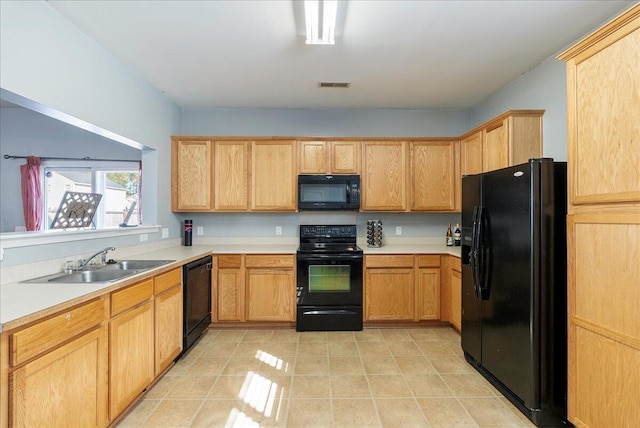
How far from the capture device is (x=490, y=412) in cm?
210

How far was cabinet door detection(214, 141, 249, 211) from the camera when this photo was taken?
A: 387cm

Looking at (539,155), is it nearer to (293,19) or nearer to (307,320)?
Result: (293,19)

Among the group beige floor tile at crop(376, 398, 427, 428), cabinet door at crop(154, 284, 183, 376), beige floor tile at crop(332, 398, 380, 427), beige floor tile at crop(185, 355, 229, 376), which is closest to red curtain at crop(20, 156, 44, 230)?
cabinet door at crop(154, 284, 183, 376)

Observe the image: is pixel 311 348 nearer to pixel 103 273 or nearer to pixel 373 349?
pixel 373 349

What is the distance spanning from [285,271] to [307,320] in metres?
0.59

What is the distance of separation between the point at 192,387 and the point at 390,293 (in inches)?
85.3

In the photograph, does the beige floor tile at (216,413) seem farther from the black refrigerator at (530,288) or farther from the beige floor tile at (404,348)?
the black refrigerator at (530,288)

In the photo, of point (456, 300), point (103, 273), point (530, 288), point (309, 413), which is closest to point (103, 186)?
point (103, 273)

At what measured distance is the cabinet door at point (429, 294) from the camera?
143 inches

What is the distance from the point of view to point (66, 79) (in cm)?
219

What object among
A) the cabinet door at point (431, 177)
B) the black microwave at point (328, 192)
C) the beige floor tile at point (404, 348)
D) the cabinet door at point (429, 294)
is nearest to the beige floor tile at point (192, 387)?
the beige floor tile at point (404, 348)

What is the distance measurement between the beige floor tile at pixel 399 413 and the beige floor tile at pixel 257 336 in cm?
148

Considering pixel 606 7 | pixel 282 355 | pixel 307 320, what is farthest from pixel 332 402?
pixel 606 7

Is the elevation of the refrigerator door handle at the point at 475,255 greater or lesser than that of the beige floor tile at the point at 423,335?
greater
